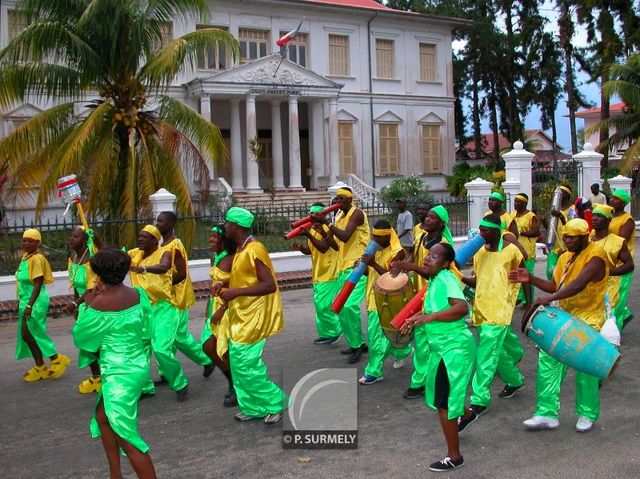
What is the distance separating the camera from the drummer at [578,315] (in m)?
4.89

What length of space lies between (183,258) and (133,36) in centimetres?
811

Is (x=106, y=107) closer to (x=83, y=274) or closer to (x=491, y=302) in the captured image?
(x=83, y=274)

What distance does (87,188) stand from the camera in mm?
13570

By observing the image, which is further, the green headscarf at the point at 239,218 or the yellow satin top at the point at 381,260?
the yellow satin top at the point at 381,260

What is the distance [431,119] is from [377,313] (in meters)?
26.3

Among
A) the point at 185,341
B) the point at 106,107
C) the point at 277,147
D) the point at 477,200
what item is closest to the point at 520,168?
the point at 477,200

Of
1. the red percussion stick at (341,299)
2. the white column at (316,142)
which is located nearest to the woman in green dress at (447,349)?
the red percussion stick at (341,299)

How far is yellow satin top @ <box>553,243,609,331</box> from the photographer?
16.1 feet

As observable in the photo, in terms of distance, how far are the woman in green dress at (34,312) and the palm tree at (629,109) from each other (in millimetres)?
19216

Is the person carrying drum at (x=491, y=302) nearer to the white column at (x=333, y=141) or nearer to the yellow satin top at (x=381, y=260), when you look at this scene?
the yellow satin top at (x=381, y=260)

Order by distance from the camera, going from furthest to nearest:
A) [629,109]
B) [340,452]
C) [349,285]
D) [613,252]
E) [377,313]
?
[629,109] < [613,252] < [377,313] < [349,285] < [340,452]

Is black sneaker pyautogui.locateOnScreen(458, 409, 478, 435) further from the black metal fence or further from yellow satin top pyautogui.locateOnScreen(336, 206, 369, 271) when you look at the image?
the black metal fence

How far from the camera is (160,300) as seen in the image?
6184 millimetres

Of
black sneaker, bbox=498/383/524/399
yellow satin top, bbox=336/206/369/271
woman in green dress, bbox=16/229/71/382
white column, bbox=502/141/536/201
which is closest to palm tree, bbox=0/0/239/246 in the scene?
woman in green dress, bbox=16/229/71/382
